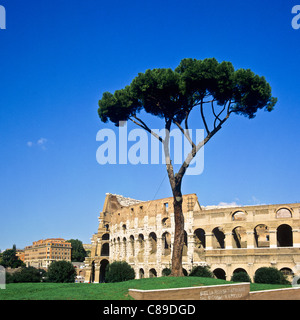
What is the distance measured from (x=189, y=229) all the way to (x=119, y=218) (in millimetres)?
11904

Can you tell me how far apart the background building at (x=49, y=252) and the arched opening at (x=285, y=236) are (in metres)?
73.9

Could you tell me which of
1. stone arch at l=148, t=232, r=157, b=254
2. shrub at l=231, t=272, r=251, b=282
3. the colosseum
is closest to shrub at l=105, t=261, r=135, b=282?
the colosseum

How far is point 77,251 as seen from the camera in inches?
3853

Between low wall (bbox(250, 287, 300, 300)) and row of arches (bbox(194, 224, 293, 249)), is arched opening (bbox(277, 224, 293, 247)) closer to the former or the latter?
row of arches (bbox(194, 224, 293, 249))

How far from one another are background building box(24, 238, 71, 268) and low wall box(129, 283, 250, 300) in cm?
8572

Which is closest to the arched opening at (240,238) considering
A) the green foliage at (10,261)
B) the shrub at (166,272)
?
the shrub at (166,272)

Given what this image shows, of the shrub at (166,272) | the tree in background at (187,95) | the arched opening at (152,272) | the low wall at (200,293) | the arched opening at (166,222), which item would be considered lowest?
the arched opening at (152,272)

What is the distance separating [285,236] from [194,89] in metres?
17.5

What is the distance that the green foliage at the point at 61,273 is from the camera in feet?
80.0

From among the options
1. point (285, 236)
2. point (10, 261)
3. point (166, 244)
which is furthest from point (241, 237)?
point (10, 261)

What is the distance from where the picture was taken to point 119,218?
41.7 m

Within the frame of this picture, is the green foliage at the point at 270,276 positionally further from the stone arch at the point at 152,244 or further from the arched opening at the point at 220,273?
the stone arch at the point at 152,244
